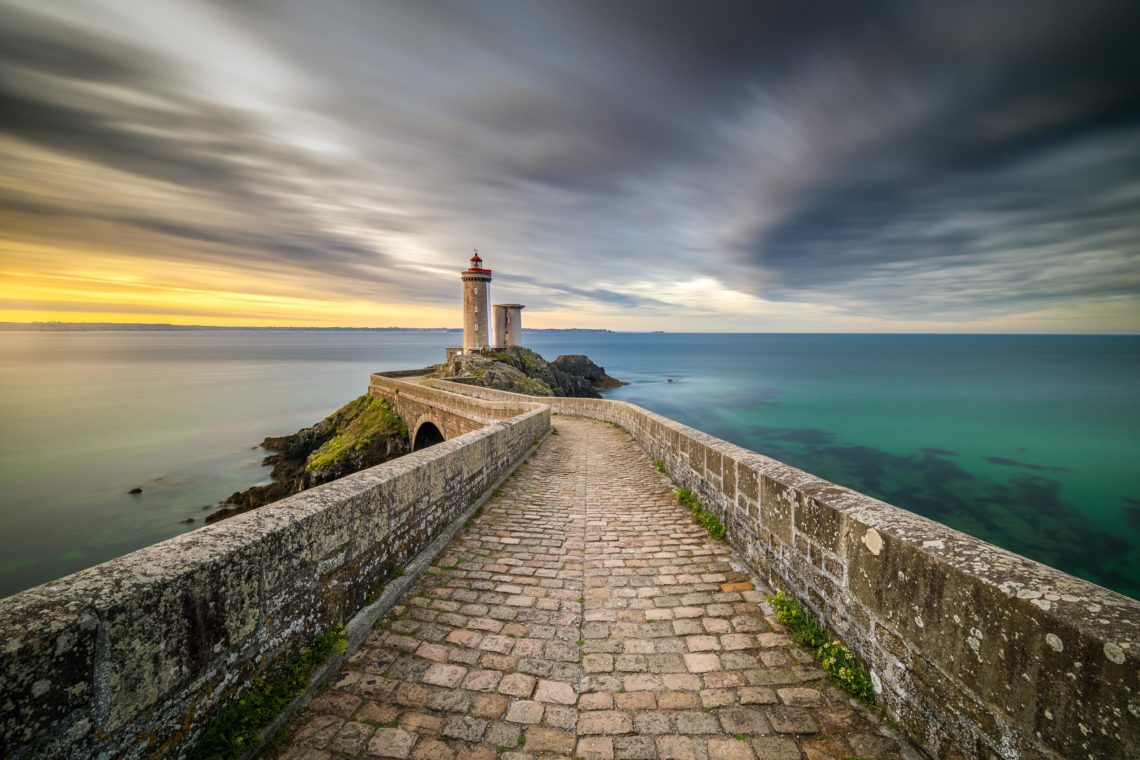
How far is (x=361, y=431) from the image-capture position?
2484 cm

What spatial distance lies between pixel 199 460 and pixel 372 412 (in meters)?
10.5

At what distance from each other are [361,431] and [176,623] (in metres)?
24.9

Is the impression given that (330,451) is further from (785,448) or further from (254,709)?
(785,448)

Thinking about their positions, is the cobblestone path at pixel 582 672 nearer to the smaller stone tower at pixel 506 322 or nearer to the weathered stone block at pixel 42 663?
the weathered stone block at pixel 42 663

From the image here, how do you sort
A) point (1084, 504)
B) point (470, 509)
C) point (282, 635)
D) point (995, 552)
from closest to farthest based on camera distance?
point (995, 552) → point (282, 635) → point (470, 509) → point (1084, 504)

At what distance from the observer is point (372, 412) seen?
88.6 feet

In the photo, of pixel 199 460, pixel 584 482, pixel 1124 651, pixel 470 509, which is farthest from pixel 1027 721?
pixel 199 460

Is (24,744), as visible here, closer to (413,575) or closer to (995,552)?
(413,575)

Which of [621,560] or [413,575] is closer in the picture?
[413,575]

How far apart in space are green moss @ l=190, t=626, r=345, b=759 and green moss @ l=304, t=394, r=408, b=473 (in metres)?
19.6

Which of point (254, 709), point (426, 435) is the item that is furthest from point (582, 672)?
point (426, 435)

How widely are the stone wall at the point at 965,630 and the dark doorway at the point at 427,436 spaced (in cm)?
1887

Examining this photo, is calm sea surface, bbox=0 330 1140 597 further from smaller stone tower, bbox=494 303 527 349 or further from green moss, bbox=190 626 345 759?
green moss, bbox=190 626 345 759

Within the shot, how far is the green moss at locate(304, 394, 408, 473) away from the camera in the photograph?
70.8ft
